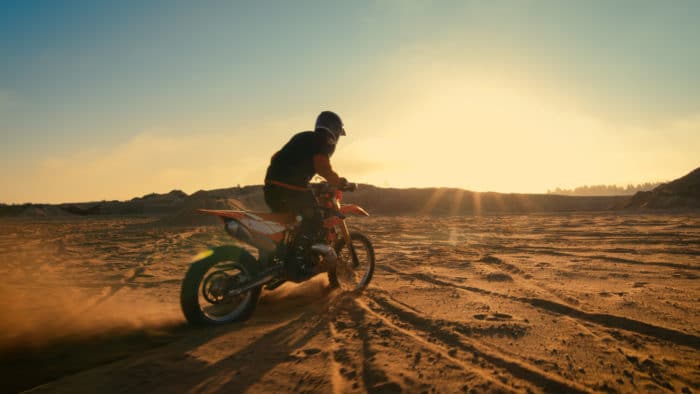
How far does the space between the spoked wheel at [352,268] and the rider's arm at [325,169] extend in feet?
3.42

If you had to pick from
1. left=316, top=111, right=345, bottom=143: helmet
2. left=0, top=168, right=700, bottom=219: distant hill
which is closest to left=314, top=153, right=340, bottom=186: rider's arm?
left=316, top=111, right=345, bottom=143: helmet

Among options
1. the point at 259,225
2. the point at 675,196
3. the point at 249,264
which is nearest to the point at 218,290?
the point at 249,264

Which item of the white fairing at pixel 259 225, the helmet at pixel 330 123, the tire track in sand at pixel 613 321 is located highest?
the helmet at pixel 330 123

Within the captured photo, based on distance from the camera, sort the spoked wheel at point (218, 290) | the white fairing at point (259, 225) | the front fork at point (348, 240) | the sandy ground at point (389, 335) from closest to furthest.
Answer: the sandy ground at point (389, 335), the spoked wheel at point (218, 290), the white fairing at point (259, 225), the front fork at point (348, 240)

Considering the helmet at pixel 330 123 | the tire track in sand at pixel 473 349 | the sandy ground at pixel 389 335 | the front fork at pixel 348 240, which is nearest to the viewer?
the tire track in sand at pixel 473 349

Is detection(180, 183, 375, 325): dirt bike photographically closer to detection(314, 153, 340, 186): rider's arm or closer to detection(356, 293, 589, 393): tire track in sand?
detection(314, 153, 340, 186): rider's arm

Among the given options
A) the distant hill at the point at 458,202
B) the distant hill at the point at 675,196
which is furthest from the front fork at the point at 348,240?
the distant hill at the point at 675,196

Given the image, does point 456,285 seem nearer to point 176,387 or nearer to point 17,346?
point 176,387

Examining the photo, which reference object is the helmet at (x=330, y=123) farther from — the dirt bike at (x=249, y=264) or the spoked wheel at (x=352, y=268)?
the spoked wheel at (x=352, y=268)

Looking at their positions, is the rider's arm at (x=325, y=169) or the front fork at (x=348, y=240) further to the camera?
the front fork at (x=348, y=240)

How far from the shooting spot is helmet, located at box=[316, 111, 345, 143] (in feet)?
15.1

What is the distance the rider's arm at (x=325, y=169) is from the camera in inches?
174

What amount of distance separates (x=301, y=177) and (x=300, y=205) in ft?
1.05

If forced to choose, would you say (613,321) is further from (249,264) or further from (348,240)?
(249,264)
